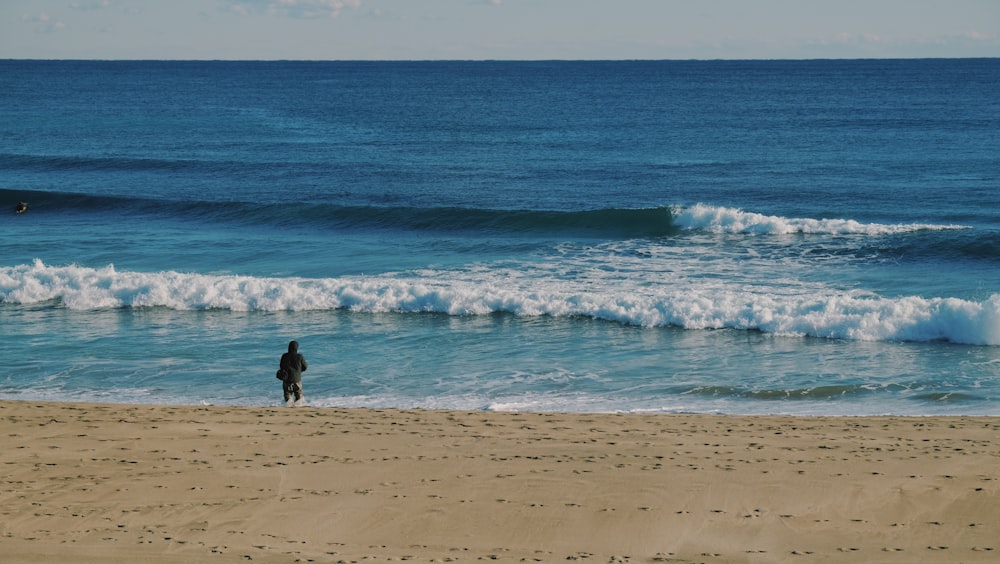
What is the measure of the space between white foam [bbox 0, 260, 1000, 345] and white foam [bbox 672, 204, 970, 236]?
6434 mm

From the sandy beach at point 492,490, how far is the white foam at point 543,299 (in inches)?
246

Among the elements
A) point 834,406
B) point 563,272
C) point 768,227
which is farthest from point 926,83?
point 834,406

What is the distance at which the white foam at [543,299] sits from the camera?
1866cm

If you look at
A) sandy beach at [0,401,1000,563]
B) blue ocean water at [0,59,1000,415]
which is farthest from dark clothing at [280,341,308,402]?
sandy beach at [0,401,1000,563]

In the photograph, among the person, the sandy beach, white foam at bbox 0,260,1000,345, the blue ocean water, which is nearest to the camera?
the sandy beach

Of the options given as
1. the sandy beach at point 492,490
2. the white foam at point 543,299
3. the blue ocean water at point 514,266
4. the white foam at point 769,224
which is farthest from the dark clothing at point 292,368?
the white foam at point 769,224

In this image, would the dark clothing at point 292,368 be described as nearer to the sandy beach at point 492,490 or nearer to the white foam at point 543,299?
the sandy beach at point 492,490

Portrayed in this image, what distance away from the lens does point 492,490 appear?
10094mm

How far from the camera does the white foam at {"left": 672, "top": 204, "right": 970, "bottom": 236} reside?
27.8 metres

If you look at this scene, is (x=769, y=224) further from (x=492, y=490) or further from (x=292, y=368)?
(x=492, y=490)

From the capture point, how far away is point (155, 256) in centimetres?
2636

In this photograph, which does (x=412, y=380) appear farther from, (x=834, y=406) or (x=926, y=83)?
(x=926, y=83)

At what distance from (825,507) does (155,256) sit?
20599mm

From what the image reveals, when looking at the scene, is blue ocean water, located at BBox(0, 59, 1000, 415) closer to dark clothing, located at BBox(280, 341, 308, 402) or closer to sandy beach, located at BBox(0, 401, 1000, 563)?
dark clothing, located at BBox(280, 341, 308, 402)
